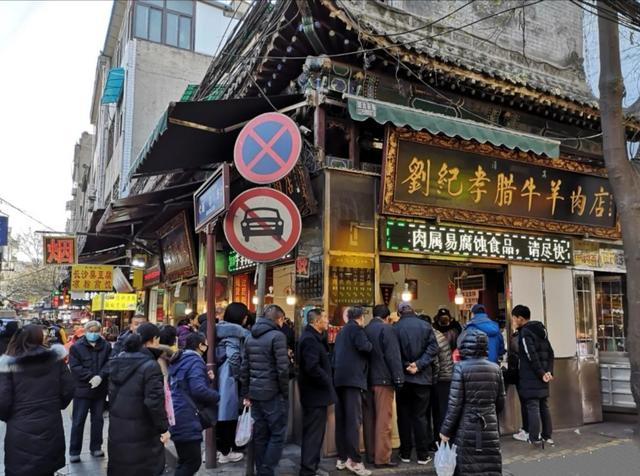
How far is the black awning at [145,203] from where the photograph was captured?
10.5 m

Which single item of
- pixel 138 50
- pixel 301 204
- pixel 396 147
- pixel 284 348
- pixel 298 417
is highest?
pixel 138 50

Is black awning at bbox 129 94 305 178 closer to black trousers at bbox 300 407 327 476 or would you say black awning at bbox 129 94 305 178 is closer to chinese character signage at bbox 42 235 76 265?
black trousers at bbox 300 407 327 476

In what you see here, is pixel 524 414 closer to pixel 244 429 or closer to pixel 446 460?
pixel 446 460

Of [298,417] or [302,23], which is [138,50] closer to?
[302,23]

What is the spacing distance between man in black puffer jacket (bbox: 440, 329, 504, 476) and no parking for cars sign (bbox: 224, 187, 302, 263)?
2031 mm

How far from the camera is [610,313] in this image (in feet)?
35.1

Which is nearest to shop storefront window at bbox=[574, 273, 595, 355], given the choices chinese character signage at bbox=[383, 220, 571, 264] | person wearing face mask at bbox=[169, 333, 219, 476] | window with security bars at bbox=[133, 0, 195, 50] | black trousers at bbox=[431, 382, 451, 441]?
chinese character signage at bbox=[383, 220, 571, 264]

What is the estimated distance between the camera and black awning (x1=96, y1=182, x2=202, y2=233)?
34.6ft

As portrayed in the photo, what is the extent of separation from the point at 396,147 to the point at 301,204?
1652 mm

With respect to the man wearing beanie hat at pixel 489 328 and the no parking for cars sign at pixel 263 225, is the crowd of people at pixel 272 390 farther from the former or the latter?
the no parking for cars sign at pixel 263 225

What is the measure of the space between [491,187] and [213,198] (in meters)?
4.91

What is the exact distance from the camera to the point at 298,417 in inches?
292

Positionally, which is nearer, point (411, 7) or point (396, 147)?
point (396, 147)

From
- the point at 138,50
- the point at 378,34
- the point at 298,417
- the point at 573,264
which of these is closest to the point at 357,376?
the point at 298,417
